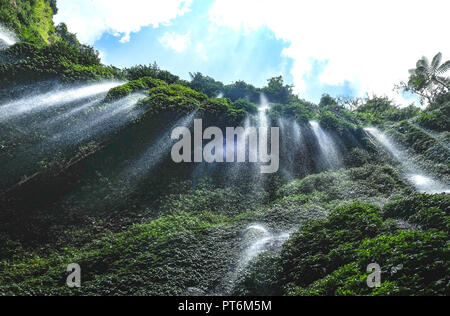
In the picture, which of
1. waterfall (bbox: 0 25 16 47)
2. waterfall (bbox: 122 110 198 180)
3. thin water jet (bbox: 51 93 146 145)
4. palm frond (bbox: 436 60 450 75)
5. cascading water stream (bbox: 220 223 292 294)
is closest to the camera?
cascading water stream (bbox: 220 223 292 294)

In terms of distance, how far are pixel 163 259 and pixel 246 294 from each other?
318 cm

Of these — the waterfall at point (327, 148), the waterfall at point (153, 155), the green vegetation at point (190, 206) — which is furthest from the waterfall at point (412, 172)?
the waterfall at point (153, 155)

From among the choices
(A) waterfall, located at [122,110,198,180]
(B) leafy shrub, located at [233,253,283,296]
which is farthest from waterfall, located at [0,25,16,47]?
(B) leafy shrub, located at [233,253,283,296]

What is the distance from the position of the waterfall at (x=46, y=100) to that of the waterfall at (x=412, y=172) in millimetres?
21270

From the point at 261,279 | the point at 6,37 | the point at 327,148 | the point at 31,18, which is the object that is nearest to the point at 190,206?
the point at 261,279

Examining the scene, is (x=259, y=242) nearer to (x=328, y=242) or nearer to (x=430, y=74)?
(x=328, y=242)

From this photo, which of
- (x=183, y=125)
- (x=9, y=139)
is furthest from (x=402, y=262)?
(x=9, y=139)

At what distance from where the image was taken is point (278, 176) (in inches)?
629

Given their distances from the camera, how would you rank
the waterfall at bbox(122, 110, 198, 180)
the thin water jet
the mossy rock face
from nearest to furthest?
the thin water jet < the waterfall at bbox(122, 110, 198, 180) < the mossy rock face

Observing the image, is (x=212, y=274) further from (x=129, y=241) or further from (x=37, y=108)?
(x=37, y=108)

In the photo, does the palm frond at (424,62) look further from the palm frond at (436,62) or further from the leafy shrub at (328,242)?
the leafy shrub at (328,242)

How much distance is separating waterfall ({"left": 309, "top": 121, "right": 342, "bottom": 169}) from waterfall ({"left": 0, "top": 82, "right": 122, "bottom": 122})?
689 inches

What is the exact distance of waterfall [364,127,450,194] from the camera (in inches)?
500

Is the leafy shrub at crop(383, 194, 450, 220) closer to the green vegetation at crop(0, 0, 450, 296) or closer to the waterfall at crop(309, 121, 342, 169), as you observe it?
the green vegetation at crop(0, 0, 450, 296)
